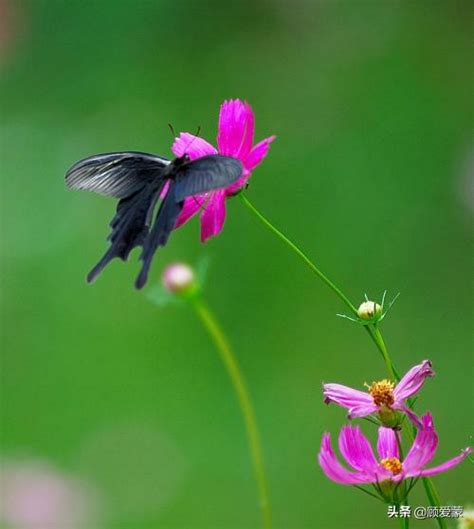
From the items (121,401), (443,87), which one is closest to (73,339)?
(121,401)

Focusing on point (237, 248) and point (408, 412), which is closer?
point (408, 412)

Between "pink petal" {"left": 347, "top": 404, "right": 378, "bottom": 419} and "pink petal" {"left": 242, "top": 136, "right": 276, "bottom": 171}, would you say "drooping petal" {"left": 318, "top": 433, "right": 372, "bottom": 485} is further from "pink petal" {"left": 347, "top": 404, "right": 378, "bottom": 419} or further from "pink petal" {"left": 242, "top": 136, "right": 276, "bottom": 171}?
"pink petal" {"left": 242, "top": 136, "right": 276, "bottom": 171}

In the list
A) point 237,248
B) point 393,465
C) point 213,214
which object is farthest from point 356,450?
point 237,248

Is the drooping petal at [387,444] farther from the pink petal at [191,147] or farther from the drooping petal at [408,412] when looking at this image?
the pink petal at [191,147]

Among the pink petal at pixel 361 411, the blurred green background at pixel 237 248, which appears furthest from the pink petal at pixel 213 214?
the blurred green background at pixel 237 248

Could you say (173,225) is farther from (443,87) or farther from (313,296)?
(443,87)

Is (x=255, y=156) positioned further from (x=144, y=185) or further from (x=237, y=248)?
(x=237, y=248)

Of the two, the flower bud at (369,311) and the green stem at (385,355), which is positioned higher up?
the flower bud at (369,311)
